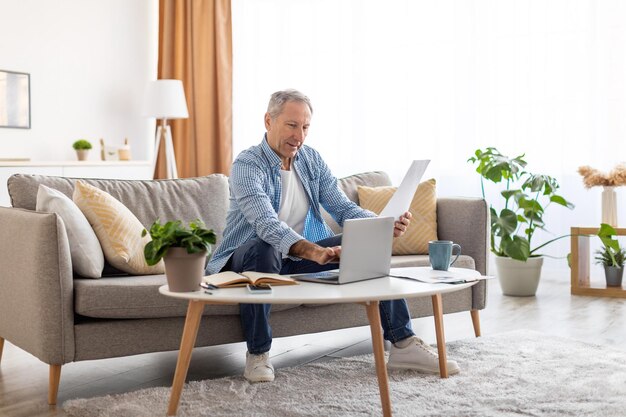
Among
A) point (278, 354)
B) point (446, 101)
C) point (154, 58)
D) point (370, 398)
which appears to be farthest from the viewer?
point (154, 58)

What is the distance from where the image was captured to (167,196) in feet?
10.6

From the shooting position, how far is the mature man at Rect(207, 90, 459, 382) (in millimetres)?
2594

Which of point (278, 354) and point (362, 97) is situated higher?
point (362, 97)

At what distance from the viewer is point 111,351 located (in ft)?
8.29

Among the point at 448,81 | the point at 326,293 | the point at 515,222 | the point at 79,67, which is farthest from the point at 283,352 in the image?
the point at 79,67

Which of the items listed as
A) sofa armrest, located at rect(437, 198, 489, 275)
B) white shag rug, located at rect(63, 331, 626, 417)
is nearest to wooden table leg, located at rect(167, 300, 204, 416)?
white shag rug, located at rect(63, 331, 626, 417)

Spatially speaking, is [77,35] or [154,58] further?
[154,58]

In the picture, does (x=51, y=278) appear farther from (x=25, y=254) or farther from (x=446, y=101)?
(x=446, y=101)

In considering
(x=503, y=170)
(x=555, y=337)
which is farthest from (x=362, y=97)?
(x=555, y=337)

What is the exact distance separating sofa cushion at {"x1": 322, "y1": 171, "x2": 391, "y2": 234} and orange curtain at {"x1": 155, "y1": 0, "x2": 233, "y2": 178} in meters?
2.17

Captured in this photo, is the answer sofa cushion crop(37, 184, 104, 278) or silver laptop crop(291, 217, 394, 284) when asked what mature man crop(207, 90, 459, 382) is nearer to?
silver laptop crop(291, 217, 394, 284)

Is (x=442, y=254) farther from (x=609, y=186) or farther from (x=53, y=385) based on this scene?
(x=609, y=186)

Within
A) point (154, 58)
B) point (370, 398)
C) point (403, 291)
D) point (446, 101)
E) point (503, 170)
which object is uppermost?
point (154, 58)

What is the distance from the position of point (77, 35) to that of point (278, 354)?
328 cm
